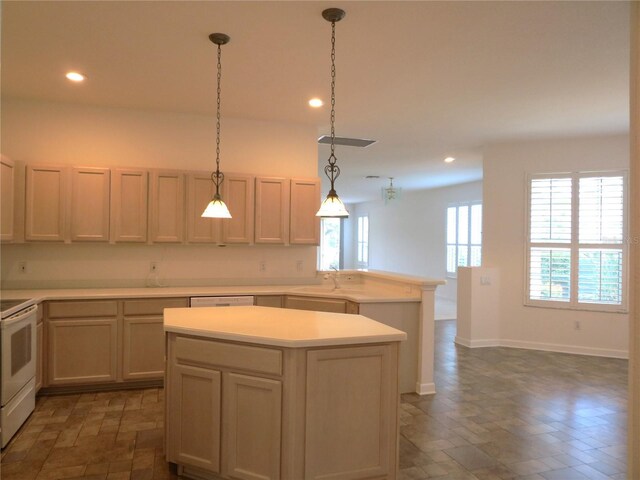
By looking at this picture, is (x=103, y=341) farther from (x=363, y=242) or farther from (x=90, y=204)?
(x=363, y=242)

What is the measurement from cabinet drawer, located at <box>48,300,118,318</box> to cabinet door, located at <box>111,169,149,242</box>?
2.25 feet

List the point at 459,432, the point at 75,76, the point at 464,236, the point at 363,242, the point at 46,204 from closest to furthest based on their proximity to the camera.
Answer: the point at 459,432, the point at 75,76, the point at 46,204, the point at 464,236, the point at 363,242

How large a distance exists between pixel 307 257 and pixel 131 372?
2191mm

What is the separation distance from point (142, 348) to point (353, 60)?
3053mm

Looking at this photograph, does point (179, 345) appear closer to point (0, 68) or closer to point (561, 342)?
point (0, 68)

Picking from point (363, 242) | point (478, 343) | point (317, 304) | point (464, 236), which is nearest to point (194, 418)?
point (317, 304)

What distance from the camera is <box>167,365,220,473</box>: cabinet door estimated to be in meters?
2.33

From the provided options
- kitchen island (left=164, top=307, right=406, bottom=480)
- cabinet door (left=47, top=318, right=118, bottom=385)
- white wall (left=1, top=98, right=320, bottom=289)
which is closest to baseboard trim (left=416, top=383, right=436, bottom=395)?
kitchen island (left=164, top=307, right=406, bottom=480)

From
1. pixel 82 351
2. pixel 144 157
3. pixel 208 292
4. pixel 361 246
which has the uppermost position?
pixel 144 157

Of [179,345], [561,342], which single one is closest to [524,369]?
[561,342]

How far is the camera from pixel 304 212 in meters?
4.85

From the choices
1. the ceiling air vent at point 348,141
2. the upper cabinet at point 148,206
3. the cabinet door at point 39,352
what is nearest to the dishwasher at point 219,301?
the upper cabinet at point 148,206

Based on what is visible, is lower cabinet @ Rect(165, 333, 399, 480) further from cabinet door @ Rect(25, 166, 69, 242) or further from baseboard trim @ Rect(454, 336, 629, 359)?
baseboard trim @ Rect(454, 336, 629, 359)

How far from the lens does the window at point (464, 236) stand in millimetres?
8938
